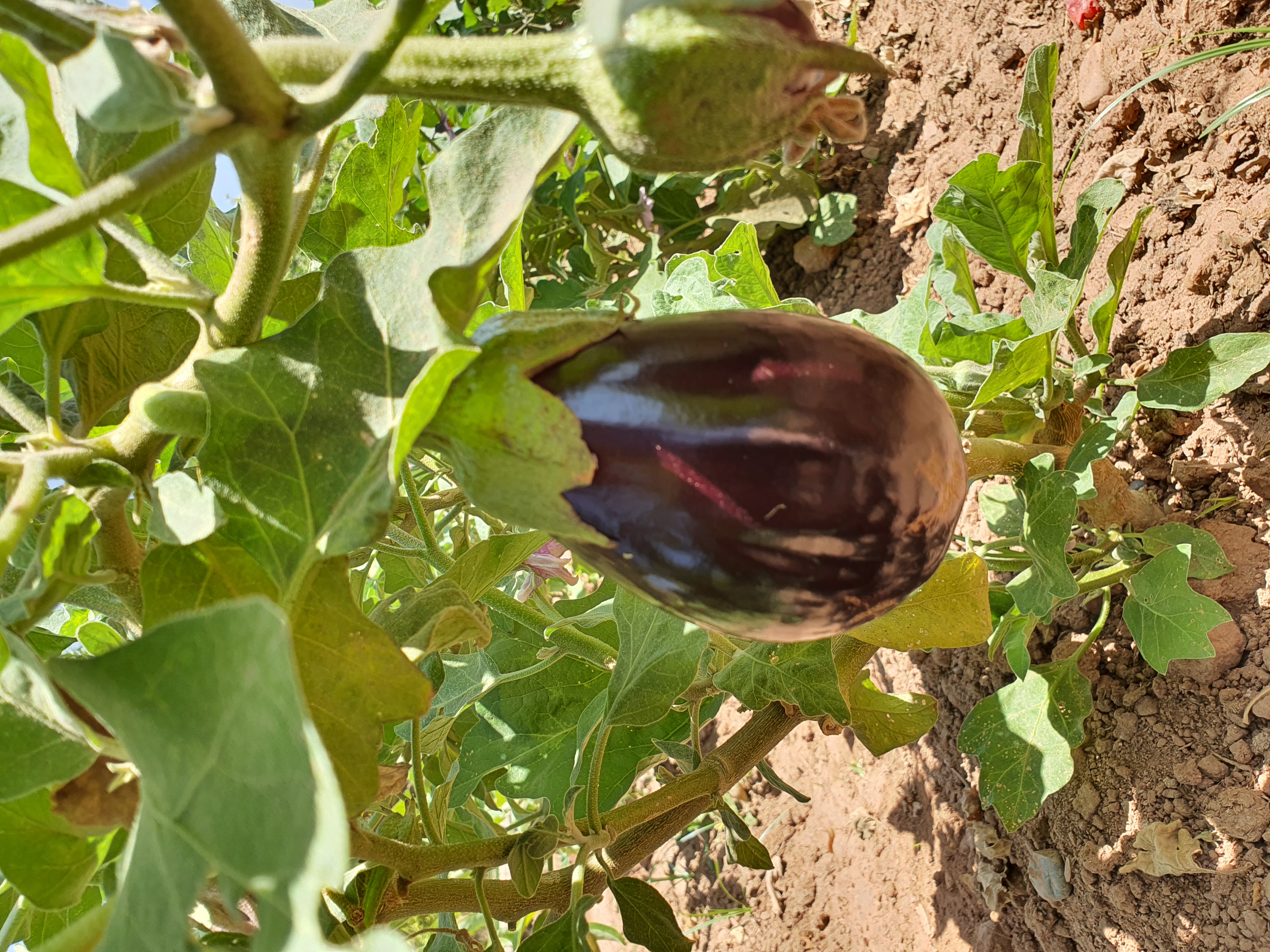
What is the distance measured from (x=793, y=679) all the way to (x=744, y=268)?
35cm

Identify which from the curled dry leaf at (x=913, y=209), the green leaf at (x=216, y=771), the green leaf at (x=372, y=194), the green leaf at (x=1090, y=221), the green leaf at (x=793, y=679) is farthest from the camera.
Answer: the curled dry leaf at (x=913, y=209)

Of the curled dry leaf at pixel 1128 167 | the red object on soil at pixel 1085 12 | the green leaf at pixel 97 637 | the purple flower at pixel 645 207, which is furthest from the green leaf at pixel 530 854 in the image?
the purple flower at pixel 645 207

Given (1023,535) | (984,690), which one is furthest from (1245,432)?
(984,690)

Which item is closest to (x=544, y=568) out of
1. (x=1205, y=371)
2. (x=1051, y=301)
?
(x=1051, y=301)

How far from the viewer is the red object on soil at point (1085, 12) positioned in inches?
46.4

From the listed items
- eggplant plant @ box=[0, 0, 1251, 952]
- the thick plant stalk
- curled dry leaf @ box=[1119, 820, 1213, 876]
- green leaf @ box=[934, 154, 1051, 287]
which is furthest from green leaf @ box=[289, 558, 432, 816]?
curled dry leaf @ box=[1119, 820, 1213, 876]

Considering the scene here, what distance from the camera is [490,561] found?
2.34 ft

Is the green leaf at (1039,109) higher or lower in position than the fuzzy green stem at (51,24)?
lower

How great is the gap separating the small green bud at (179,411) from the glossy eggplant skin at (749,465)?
17 centimetres

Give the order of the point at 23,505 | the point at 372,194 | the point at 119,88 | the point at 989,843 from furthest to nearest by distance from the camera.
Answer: the point at 989,843 → the point at 372,194 → the point at 23,505 → the point at 119,88

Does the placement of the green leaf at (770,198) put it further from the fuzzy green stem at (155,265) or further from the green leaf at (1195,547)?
the fuzzy green stem at (155,265)

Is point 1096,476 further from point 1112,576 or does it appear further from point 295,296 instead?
point 295,296

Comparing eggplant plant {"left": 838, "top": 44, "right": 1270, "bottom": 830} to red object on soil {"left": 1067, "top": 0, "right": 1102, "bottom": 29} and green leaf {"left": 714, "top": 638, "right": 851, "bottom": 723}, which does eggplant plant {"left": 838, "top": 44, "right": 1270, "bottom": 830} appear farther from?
red object on soil {"left": 1067, "top": 0, "right": 1102, "bottom": 29}

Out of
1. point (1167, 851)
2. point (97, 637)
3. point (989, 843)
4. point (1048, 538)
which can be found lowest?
point (989, 843)
